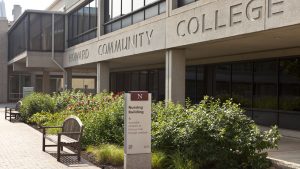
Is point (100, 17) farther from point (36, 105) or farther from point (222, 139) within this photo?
point (222, 139)

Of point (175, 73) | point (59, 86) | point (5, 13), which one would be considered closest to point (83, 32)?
point (175, 73)

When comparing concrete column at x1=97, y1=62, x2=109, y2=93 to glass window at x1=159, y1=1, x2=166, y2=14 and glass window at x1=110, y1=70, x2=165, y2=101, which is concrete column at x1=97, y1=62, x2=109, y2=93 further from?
glass window at x1=159, y1=1, x2=166, y2=14

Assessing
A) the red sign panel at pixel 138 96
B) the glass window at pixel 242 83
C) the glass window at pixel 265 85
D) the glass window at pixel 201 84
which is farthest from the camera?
the glass window at pixel 201 84

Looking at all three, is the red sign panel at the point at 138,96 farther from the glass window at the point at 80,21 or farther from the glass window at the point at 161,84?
the glass window at the point at 80,21

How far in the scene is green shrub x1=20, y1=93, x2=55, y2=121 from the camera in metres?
20.5

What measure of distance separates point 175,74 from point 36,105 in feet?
25.7

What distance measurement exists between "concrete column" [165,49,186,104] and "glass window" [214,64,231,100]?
385 cm

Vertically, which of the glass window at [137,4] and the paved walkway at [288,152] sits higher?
the glass window at [137,4]

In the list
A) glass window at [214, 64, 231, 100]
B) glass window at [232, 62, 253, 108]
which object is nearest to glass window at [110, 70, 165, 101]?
glass window at [214, 64, 231, 100]

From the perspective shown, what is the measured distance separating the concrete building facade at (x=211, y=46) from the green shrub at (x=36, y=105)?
3.76 m

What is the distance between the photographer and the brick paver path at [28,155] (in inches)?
387

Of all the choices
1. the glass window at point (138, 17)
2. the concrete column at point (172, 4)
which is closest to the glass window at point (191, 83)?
the glass window at point (138, 17)

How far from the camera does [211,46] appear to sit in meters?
15.3

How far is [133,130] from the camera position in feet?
29.5
